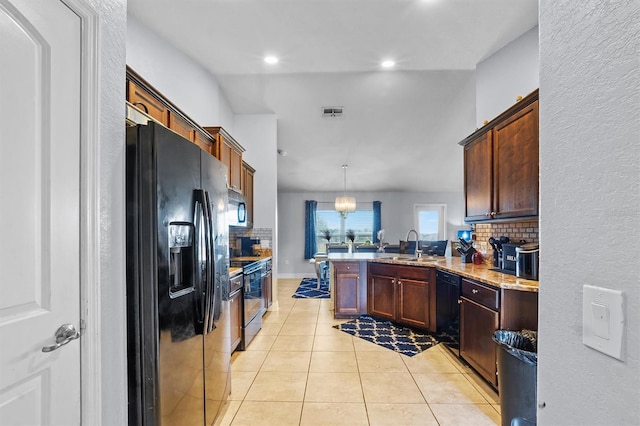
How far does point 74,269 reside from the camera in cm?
104

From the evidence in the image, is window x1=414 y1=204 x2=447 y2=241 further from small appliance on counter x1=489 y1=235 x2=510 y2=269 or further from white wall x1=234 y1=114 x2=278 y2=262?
small appliance on counter x1=489 y1=235 x2=510 y2=269

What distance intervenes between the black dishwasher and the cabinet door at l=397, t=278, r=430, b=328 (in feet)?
0.43

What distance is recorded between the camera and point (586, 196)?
1.92 feet

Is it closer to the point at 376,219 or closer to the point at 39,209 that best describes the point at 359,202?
the point at 376,219

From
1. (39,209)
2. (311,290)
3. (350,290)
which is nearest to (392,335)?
(350,290)

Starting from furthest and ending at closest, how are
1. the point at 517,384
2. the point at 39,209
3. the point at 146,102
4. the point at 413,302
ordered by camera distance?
the point at 413,302, the point at 146,102, the point at 517,384, the point at 39,209

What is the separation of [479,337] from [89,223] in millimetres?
2722

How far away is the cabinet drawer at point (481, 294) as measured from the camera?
2.24 meters

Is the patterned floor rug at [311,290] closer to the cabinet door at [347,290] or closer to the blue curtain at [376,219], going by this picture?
the cabinet door at [347,290]

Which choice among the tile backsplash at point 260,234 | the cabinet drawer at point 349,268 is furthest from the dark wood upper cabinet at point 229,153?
the cabinet drawer at point 349,268

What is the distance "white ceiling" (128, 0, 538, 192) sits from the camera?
2570 millimetres

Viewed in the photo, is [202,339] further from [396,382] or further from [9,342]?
[396,382]

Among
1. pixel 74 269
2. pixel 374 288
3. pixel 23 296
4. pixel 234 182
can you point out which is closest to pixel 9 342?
pixel 23 296

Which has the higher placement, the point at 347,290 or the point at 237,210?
the point at 237,210
